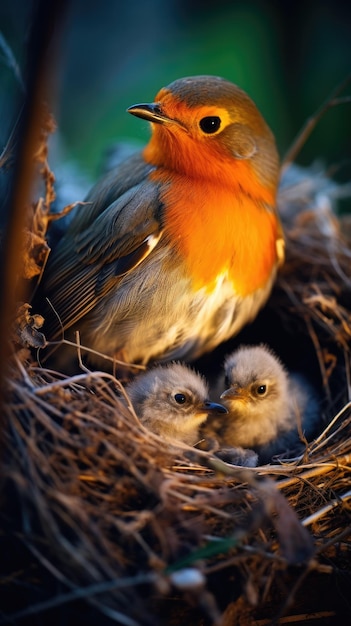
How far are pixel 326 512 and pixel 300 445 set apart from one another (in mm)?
666

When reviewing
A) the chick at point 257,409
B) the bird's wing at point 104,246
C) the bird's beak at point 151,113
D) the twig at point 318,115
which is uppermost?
the twig at point 318,115

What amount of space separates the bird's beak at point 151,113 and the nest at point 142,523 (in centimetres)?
48

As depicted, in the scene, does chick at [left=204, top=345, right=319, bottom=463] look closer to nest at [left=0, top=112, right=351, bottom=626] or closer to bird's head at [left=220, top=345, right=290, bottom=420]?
bird's head at [left=220, top=345, right=290, bottom=420]

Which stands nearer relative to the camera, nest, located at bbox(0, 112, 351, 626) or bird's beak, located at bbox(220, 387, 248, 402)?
nest, located at bbox(0, 112, 351, 626)

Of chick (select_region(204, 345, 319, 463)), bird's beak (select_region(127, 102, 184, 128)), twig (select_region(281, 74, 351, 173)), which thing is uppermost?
twig (select_region(281, 74, 351, 173))

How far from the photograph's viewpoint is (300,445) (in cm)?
287

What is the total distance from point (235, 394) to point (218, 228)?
808mm

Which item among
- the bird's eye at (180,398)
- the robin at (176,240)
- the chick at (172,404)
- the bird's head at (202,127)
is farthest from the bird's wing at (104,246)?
the bird's eye at (180,398)

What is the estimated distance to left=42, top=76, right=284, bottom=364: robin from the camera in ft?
8.57

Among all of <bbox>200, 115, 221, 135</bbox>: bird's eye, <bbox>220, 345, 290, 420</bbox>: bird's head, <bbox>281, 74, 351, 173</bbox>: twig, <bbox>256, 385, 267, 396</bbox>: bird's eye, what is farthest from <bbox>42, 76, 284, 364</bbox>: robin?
<bbox>281, 74, 351, 173</bbox>: twig

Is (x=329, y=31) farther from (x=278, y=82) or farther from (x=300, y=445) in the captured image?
(x=300, y=445)

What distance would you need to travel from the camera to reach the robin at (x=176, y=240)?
261 cm

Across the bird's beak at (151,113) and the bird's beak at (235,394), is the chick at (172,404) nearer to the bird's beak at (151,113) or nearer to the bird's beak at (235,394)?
the bird's beak at (235,394)

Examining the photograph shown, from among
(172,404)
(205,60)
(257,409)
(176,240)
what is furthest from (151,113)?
(205,60)
